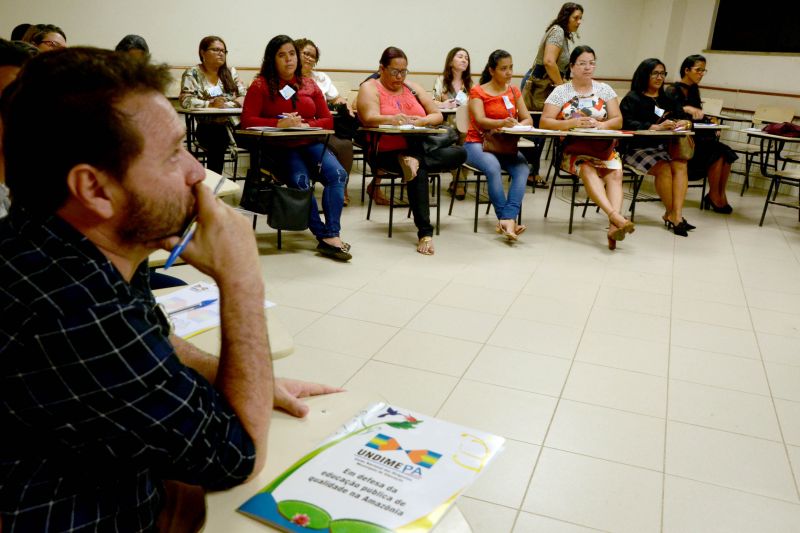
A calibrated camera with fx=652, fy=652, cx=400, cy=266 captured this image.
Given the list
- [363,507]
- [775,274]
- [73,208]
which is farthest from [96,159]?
[775,274]

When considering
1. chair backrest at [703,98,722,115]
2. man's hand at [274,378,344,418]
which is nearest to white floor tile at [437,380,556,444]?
man's hand at [274,378,344,418]

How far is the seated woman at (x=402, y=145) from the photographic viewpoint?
438cm

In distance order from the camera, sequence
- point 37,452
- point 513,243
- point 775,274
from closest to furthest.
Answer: point 37,452 → point 775,274 → point 513,243

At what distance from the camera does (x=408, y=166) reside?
435 centimetres

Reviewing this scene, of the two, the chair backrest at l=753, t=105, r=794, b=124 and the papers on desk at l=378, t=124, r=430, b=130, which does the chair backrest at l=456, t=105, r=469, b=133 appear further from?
the chair backrest at l=753, t=105, r=794, b=124

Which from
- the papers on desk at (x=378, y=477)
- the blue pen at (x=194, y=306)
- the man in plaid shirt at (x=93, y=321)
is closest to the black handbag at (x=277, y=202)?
the blue pen at (x=194, y=306)

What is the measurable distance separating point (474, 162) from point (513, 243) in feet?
2.21

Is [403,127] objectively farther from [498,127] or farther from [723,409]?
[723,409]

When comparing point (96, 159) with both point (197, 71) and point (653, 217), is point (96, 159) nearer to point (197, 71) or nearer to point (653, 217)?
point (197, 71)

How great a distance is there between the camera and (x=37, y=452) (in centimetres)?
78

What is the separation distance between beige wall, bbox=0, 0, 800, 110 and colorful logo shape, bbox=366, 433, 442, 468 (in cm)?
597

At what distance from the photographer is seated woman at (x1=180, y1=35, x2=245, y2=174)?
5.23 metres

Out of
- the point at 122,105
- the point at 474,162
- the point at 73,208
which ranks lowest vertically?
the point at 474,162

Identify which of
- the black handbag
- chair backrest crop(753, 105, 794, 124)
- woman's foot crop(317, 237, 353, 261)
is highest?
chair backrest crop(753, 105, 794, 124)
